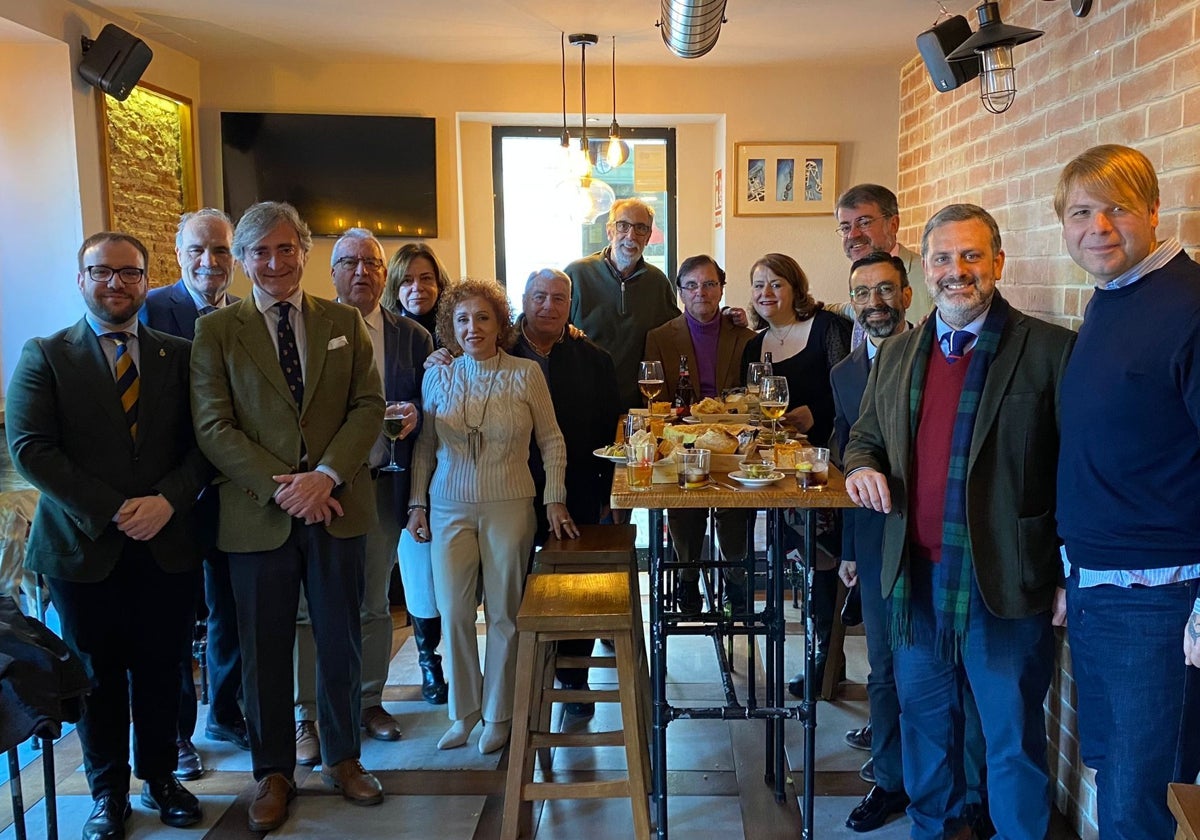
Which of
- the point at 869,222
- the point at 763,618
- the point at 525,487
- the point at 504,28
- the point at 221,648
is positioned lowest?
the point at 221,648

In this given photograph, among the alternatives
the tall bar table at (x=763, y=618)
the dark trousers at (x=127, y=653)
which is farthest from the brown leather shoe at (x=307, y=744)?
the tall bar table at (x=763, y=618)

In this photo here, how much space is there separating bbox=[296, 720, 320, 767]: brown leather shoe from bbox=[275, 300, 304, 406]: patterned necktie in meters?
1.11

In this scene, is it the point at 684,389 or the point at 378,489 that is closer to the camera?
the point at 378,489

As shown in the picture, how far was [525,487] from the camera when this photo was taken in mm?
2682

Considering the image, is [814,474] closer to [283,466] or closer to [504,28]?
[283,466]

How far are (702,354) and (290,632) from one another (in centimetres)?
186

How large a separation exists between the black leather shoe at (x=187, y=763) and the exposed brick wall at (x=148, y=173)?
2.71m

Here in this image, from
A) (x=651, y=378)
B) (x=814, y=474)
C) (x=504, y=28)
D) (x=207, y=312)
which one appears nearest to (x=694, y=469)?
(x=814, y=474)

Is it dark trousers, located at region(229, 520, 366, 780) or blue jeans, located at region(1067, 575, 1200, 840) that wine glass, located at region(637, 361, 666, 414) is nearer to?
dark trousers, located at region(229, 520, 366, 780)

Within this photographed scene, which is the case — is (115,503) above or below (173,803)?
above

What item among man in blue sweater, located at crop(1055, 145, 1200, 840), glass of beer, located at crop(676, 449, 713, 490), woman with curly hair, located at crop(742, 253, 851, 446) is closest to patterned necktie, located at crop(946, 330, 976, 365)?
man in blue sweater, located at crop(1055, 145, 1200, 840)

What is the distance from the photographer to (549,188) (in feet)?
21.1

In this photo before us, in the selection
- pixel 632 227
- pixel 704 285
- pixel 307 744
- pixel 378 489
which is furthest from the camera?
pixel 632 227

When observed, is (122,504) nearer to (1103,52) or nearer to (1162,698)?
(1162,698)
